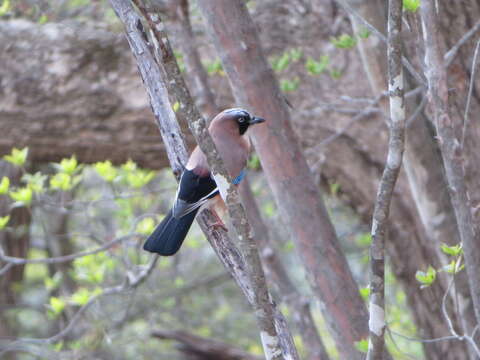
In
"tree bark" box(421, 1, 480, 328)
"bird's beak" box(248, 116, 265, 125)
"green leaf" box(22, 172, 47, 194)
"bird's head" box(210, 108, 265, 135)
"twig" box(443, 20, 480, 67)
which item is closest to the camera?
"tree bark" box(421, 1, 480, 328)

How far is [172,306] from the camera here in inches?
326

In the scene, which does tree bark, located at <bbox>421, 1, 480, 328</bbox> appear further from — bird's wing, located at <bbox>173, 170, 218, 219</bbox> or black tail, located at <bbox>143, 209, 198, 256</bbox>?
black tail, located at <bbox>143, 209, 198, 256</bbox>

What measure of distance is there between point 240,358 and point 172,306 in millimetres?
2487

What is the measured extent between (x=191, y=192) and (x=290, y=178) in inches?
19.0

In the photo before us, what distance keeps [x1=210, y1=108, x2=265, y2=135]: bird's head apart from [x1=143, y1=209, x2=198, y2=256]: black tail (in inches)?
22.6

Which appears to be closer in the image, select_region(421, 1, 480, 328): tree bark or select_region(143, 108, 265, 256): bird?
select_region(421, 1, 480, 328): tree bark

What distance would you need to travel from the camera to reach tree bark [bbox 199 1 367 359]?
3305 millimetres

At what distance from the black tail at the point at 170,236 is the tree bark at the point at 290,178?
0.47 m

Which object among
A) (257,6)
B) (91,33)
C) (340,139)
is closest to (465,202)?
(340,139)

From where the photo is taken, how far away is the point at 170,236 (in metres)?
3.36

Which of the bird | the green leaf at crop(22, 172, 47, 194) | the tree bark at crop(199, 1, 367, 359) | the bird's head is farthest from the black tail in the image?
the green leaf at crop(22, 172, 47, 194)

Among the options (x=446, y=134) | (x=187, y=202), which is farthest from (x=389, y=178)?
(x=187, y=202)

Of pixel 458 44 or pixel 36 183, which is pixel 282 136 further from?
pixel 36 183

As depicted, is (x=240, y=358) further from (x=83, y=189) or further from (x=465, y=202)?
(x=465, y=202)
